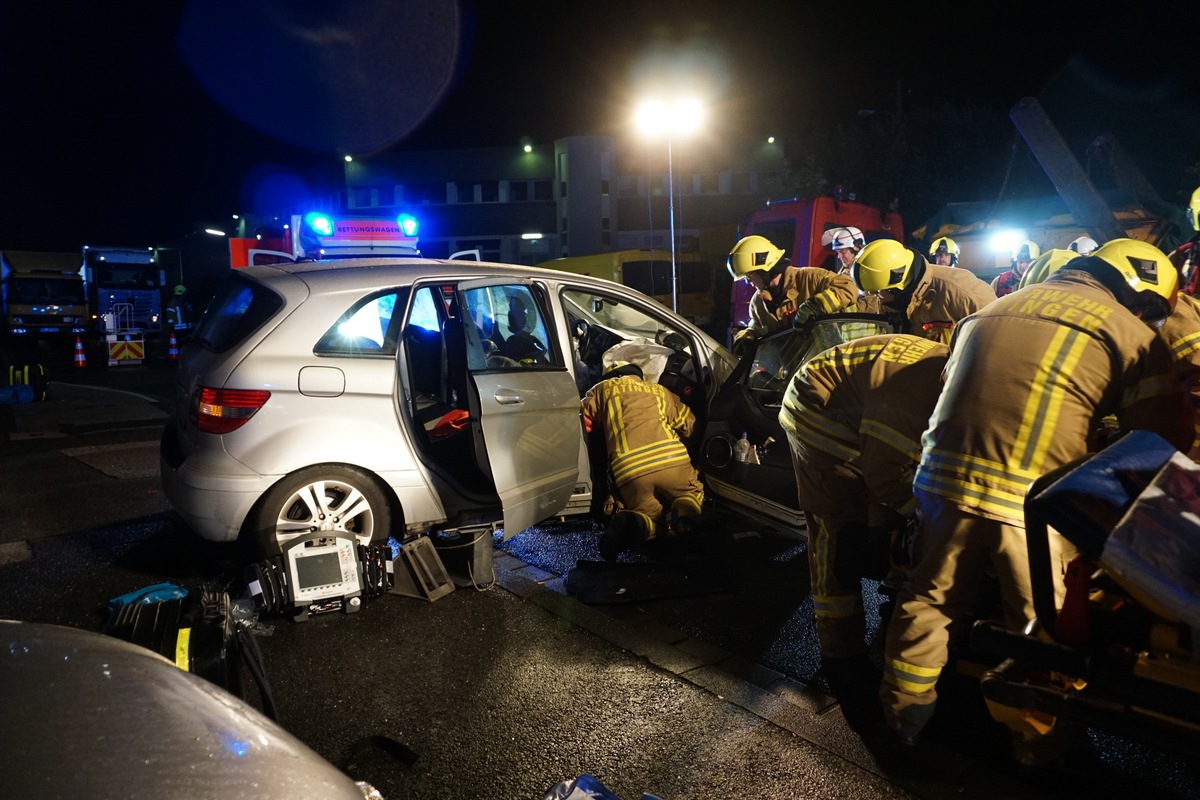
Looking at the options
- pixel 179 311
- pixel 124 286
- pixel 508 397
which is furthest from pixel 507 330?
pixel 124 286

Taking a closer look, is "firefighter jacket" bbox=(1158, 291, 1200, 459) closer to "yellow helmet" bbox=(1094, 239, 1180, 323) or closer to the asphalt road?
"yellow helmet" bbox=(1094, 239, 1180, 323)

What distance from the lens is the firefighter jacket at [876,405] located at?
3.16 meters

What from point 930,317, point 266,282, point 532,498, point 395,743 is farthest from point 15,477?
point 930,317

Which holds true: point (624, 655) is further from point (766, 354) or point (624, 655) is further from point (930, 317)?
point (930, 317)

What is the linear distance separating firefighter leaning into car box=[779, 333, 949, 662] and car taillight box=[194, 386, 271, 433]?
252cm

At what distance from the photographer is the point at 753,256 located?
7.82 metres

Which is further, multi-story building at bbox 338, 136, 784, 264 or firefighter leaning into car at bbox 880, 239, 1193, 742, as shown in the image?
multi-story building at bbox 338, 136, 784, 264

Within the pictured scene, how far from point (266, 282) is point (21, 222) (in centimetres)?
4701

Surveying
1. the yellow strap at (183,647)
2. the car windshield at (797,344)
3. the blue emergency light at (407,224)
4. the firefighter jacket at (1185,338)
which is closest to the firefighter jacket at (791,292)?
the car windshield at (797,344)

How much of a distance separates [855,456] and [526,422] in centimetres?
184

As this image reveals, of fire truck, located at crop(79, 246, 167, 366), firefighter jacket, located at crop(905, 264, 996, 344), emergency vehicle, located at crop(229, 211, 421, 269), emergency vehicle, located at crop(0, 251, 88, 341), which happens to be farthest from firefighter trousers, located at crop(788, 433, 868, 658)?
emergency vehicle, located at crop(0, 251, 88, 341)

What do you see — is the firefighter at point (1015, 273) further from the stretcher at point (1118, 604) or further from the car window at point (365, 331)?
the stretcher at point (1118, 604)

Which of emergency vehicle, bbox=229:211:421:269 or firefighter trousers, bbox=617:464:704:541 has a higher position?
emergency vehicle, bbox=229:211:421:269

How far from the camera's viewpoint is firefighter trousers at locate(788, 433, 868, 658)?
3.39 metres
